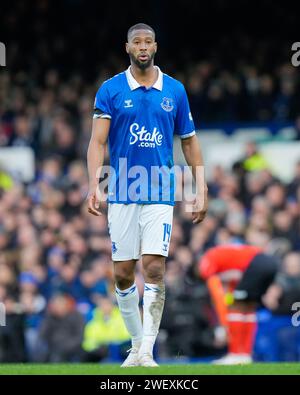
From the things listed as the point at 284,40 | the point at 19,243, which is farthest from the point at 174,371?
the point at 284,40

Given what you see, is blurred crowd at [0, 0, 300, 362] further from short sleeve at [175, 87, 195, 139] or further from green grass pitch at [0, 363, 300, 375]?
short sleeve at [175, 87, 195, 139]

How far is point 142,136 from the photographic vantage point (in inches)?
389

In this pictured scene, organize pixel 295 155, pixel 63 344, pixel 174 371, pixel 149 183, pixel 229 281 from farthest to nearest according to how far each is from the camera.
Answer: pixel 295 155 → pixel 63 344 → pixel 229 281 → pixel 149 183 → pixel 174 371

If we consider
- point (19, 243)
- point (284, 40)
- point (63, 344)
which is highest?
point (284, 40)

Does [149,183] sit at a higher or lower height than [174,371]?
higher

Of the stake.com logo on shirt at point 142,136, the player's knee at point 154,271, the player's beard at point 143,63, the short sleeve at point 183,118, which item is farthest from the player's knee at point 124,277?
the player's beard at point 143,63

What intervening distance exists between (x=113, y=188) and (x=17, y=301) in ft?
27.3

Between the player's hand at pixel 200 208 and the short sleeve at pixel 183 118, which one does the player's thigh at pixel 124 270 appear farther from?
the short sleeve at pixel 183 118

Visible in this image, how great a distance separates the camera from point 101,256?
60.6ft

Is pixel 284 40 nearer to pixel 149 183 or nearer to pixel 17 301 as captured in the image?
pixel 17 301

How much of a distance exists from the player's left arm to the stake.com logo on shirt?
0.41 meters

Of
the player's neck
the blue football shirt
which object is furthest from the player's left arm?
the player's neck

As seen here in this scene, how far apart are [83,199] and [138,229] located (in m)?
10.4

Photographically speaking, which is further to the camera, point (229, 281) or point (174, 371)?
point (229, 281)
